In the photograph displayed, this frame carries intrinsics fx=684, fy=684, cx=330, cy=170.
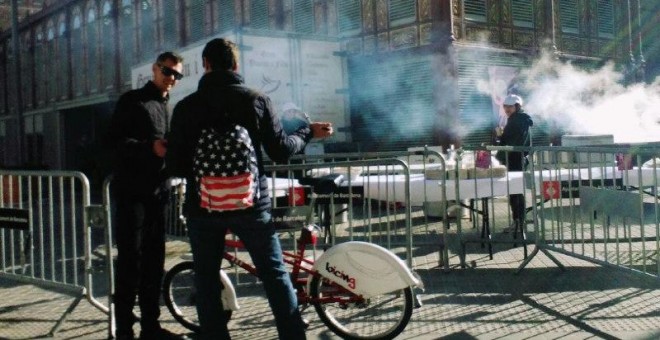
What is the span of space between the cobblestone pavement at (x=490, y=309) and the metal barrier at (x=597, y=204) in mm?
240

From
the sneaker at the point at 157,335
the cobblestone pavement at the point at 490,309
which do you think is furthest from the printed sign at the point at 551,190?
the sneaker at the point at 157,335

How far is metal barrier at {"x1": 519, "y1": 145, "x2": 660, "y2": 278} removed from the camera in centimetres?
512

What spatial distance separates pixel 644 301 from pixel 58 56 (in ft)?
95.5

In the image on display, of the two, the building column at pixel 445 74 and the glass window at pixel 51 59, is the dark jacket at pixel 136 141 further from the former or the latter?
the glass window at pixel 51 59

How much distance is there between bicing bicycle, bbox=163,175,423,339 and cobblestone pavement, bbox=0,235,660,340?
0.64ft

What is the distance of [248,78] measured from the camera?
13.2 metres

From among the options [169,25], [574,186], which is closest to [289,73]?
[574,186]

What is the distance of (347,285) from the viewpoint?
14.4 feet

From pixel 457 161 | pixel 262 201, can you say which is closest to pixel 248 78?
pixel 457 161

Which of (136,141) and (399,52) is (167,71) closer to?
(136,141)

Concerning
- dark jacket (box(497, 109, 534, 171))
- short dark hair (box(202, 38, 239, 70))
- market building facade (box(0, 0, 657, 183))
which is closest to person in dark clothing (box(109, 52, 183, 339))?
short dark hair (box(202, 38, 239, 70))

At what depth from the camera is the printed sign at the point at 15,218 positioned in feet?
18.2

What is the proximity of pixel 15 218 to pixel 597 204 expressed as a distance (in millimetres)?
4726

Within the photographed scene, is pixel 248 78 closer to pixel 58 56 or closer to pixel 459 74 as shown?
pixel 459 74
